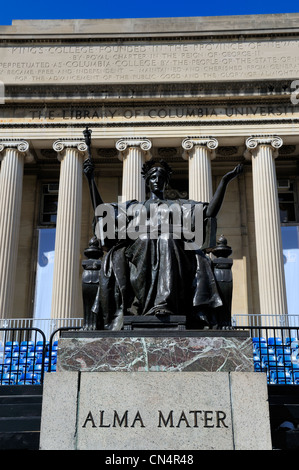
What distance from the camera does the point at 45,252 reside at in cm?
2341

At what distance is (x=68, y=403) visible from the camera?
187 inches

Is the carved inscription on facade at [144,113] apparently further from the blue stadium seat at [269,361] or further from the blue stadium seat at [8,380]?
the blue stadium seat at [8,380]

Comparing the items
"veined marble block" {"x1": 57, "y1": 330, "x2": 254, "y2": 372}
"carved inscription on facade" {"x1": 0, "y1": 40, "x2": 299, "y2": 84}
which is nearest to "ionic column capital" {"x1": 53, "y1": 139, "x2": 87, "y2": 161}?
"carved inscription on facade" {"x1": 0, "y1": 40, "x2": 299, "y2": 84}

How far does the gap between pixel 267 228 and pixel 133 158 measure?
6148mm

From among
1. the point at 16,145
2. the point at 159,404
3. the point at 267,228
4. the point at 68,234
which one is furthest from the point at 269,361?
the point at 16,145

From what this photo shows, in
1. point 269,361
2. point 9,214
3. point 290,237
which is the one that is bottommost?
point 269,361

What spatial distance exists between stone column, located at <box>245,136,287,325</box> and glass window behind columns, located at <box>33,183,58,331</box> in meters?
8.82

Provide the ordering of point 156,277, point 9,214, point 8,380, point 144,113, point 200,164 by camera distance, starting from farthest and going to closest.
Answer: point 144,113
point 200,164
point 9,214
point 8,380
point 156,277

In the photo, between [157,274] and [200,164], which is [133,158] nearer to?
[200,164]

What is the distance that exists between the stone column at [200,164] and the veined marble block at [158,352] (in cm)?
1550

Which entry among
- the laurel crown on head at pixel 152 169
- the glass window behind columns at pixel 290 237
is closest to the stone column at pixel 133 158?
the glass window behind columns at pixel 290 237

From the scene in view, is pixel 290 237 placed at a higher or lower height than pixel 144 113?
lower

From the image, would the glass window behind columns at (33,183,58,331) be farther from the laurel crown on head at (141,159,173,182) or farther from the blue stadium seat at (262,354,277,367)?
the laurel crown on head at (141,159,173,182)

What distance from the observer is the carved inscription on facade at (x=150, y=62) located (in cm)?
2302
